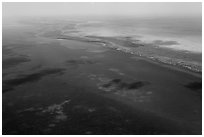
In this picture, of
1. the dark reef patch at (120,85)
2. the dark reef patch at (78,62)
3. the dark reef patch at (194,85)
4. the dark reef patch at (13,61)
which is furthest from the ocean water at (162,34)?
the dark reef patch at (13,61)

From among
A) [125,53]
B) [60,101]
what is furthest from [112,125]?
[125,53]

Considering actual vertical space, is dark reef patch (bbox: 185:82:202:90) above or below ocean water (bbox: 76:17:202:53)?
below

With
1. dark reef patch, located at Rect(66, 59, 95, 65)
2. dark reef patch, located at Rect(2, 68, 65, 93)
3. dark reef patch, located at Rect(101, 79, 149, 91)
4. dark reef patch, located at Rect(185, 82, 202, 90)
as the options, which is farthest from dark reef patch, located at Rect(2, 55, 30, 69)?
dark reef patch, located at Rect(185, 82, 202, 90)

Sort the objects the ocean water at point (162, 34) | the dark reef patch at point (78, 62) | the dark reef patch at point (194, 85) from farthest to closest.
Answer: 1. the ocean water at point (162, 34)
2. the dark reef patch at point (78, 62)
3. the dark reef patch at point (194, 85)

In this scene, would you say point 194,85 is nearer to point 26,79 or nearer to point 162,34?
point 26,79

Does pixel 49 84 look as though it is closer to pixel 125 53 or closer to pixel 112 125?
pixel 112 125

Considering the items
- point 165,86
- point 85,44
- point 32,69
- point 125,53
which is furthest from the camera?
point 85,44

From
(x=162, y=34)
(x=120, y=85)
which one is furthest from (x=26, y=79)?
(x=162, y=34)

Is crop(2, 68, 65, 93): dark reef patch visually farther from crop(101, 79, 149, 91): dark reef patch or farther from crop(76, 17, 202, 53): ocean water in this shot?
crop(76, 17, 202, 53): ocean water

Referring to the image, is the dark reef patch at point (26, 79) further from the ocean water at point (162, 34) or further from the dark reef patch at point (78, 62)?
the ocean water at point (162, 34)
